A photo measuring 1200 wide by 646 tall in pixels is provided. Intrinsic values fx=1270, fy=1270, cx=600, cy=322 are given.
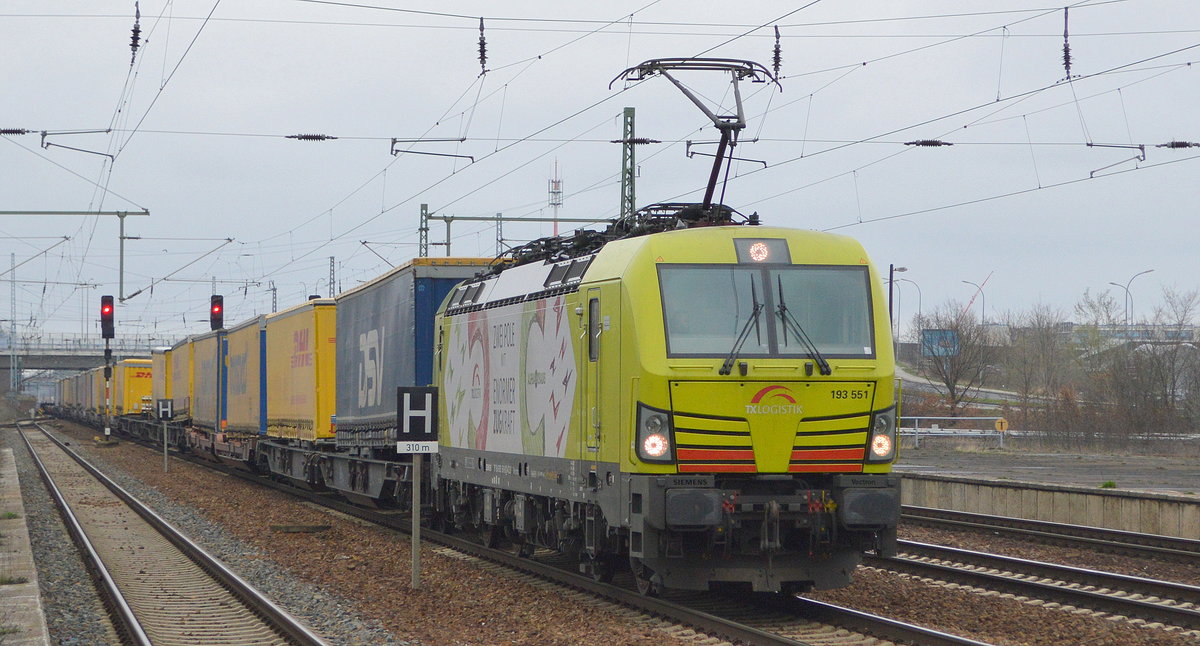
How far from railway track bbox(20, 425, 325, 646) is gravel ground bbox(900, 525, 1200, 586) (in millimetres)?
8896

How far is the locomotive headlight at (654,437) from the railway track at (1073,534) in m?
7.07

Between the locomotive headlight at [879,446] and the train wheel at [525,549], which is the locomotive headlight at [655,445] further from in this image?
the train wheel at [525,549]

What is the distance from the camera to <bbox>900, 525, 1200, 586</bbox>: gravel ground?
1380cm

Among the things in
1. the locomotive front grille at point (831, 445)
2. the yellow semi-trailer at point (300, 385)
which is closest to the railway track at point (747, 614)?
the locomotive front grille at point (831, 445)

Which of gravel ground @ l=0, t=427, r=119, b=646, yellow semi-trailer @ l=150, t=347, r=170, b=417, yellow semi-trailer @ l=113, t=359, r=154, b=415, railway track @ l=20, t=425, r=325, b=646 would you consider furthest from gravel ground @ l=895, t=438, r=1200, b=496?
yellow semi-trailer @ l=113, t=359, r=154, b=415

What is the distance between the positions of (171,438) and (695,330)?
141ft

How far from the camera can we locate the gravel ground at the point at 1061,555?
13797mm

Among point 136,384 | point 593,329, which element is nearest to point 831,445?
point 593,329

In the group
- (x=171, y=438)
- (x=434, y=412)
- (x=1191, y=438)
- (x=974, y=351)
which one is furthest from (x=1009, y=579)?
(x=974, y=351)

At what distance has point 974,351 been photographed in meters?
60.3

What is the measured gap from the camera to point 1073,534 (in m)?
17.2

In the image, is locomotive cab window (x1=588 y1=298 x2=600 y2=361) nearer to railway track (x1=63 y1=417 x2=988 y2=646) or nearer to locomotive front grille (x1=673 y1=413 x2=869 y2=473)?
locomotive front grille (x1=673 y1=413 x2=869 y2=473)

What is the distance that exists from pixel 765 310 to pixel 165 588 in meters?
7.82

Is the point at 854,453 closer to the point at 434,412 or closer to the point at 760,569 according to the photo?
the point at 760,569
